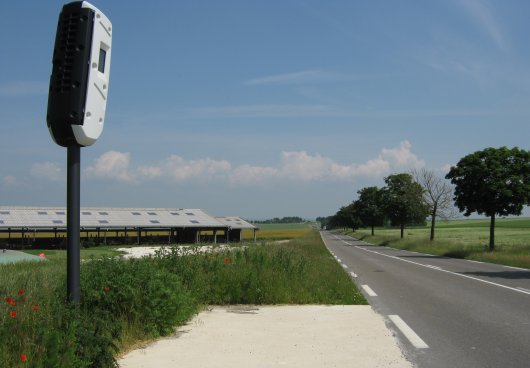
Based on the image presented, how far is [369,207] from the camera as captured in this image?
308 feet

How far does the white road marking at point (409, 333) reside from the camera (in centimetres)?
696

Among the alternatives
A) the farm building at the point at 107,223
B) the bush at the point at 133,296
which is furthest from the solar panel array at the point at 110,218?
the bush at the point at 133,296

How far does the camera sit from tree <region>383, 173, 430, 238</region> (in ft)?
170

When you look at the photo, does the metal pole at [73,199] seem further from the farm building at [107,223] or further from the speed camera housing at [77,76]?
the farm building at [107,223]

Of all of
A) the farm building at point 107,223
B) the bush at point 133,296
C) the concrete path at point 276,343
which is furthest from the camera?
the farm building at point 107,223

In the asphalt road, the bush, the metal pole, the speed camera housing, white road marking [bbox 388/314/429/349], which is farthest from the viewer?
white road marking [bbox 388/314/429/349]

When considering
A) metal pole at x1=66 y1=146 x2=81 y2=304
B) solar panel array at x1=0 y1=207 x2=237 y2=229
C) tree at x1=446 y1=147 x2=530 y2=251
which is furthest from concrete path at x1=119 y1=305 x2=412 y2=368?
solar panel array at x1=0 y1=207 x2=237 y2=229

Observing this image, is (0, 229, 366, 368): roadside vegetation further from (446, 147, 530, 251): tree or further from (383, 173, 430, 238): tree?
(383, 173, 430, 238): tree

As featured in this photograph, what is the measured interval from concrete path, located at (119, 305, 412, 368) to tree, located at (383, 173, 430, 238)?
141 ft

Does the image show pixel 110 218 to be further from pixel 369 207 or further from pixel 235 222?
pixel 369 207

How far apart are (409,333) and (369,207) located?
287ft

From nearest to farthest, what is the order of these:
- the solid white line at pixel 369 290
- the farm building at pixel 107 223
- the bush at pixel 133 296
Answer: the bush at pixel 133 296 < the solid white line at pixel 369 290 < the farm building at pixel 107 223

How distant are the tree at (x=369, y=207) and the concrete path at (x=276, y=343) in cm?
7095

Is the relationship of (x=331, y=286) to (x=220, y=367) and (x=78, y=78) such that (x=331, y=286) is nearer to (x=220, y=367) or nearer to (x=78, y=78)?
(x=220, y=367)
